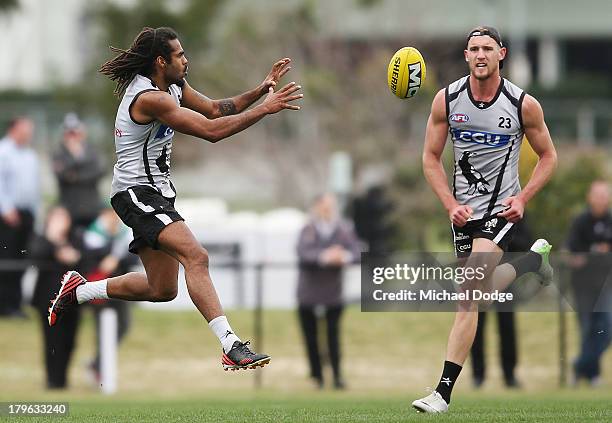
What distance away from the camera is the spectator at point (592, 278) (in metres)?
14.4

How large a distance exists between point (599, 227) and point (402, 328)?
11.9 ft

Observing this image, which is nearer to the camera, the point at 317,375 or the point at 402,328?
the point at 317,375

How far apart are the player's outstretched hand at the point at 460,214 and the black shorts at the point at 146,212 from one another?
1.87 meters

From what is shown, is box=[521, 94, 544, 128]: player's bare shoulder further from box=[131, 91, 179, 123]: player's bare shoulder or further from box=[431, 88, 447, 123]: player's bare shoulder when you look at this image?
box=[131, 91, 179, 123]: player's bare shoulder

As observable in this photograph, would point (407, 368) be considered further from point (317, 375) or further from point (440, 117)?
point (440, 117)

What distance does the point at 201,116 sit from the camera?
8.91 meters

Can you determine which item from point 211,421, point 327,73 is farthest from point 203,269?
point 327,73

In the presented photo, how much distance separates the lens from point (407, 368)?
17172mm

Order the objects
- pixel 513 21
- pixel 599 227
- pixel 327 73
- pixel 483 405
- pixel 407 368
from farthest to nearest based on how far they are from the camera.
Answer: pixel 513 21, pixel 327 73, pixel 407 368, pixel 599 227, pixel 483 405

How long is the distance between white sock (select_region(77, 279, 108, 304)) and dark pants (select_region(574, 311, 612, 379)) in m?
6.70

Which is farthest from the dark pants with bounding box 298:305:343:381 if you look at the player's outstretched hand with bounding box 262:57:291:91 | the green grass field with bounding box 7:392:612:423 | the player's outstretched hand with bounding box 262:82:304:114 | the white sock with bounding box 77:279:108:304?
the player's outstretched hand with bounding box 262:82:304:114

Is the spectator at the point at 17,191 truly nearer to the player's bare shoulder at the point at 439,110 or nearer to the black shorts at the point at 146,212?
the black shorts at the point at 146,212

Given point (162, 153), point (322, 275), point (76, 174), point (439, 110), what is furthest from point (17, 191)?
point (439, 110)

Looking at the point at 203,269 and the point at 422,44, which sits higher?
the point at 422,44
